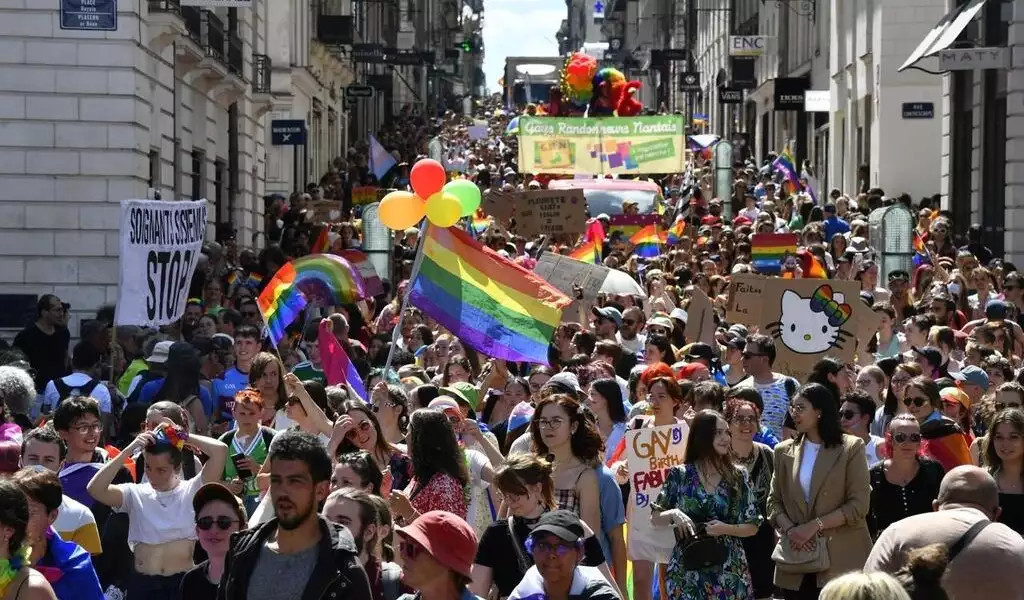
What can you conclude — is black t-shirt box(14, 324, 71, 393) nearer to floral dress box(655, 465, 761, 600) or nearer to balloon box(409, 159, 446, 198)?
balloon box(409, 159, 446, 198)

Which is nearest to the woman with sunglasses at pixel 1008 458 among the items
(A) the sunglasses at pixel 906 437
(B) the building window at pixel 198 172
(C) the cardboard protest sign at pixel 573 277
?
(A) the sunglasses at pixel 906 437

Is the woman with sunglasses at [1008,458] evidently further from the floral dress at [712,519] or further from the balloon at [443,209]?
the balloon at [443,209]

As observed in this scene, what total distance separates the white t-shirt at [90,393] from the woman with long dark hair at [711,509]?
3.92 meters

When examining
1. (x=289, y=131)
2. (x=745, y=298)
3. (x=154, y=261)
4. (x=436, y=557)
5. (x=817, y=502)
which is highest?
(x=289, y=131)

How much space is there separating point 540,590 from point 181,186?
20.2m

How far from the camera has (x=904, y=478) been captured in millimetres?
9422

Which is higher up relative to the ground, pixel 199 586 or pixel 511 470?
pixel 511 470

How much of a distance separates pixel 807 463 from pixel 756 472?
15.5 inches

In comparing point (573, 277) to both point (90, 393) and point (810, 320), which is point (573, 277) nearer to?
point (810, 320)

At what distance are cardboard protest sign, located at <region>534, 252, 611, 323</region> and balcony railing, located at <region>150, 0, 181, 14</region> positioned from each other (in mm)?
7134

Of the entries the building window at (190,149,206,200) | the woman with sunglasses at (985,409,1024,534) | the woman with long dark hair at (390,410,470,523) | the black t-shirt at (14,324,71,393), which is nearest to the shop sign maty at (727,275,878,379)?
the woman with sunglasses at (985,409,1024,534)

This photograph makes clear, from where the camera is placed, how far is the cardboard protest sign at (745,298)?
47.8ft

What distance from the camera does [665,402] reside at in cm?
1033

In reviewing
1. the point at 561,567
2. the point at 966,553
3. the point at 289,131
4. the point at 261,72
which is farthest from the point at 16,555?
the point at 289,131
